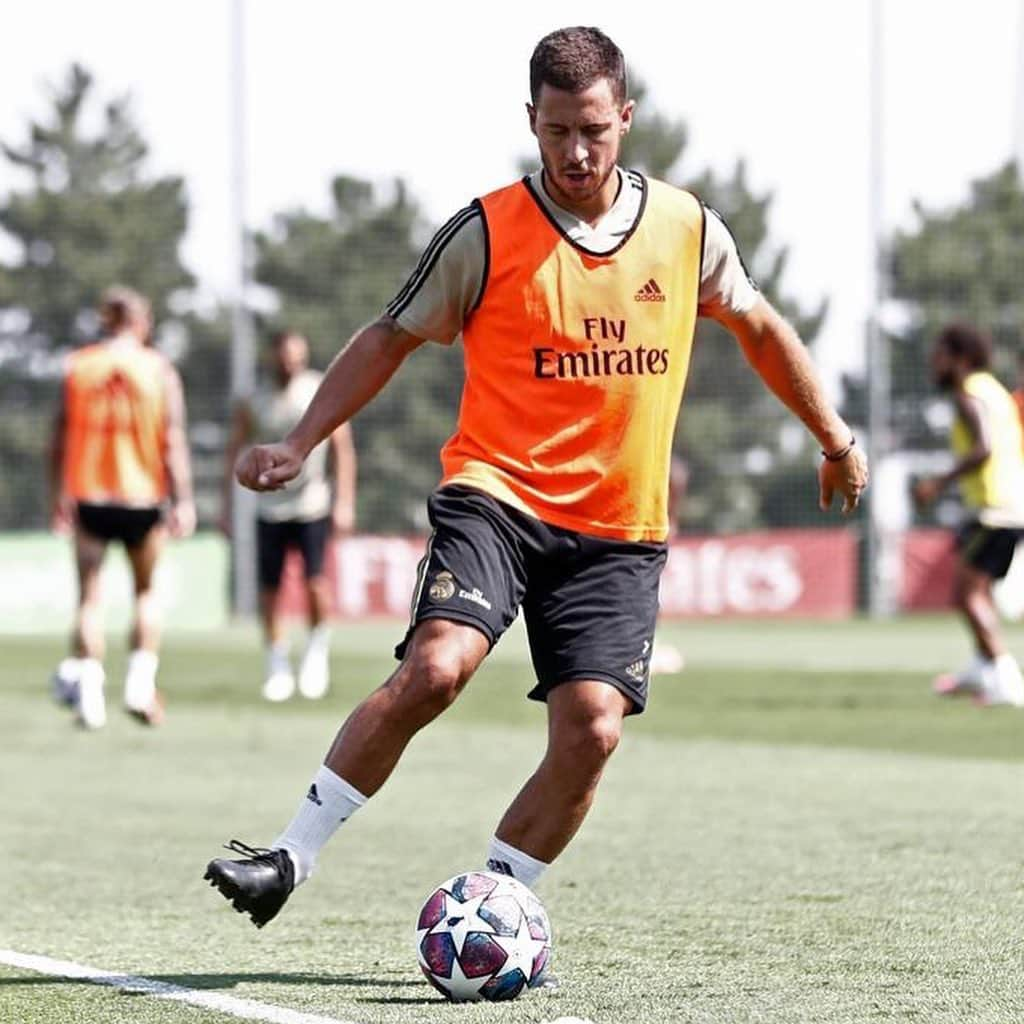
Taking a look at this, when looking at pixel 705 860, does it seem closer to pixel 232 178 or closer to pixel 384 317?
pixel 384 317

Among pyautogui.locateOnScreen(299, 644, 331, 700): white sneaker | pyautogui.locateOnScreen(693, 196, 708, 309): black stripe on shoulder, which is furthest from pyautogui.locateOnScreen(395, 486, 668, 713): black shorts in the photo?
pyautogui.locateOnScreen(299, 644, 331, 700): white sneaker

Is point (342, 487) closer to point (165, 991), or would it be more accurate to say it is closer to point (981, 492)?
point (981, 492)

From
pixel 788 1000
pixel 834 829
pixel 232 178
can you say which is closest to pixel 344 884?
pixel 834 829

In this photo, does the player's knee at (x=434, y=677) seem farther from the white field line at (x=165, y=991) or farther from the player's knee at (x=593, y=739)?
the white field line at (x=165, y=991)

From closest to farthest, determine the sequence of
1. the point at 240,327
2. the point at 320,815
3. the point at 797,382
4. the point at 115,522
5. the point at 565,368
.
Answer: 1. the point at 320,815
2. the point at 565,368
3. the point at 797,382
4. the point at 115,522
5. the point at 240,327

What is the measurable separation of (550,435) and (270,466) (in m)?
0.66

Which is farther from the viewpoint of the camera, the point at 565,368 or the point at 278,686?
the point at 278,686

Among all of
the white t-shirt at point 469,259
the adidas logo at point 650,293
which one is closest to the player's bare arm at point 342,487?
the white t-shirt at point 469,259

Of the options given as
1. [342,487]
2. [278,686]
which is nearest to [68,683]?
[278,686]

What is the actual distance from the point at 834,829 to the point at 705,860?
3.24ft

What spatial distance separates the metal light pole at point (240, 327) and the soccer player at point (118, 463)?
17.0m

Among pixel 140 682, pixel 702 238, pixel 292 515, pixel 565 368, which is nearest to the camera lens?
pixel 565 368

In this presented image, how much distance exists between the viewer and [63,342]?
5225cm

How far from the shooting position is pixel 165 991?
5.31 meters
